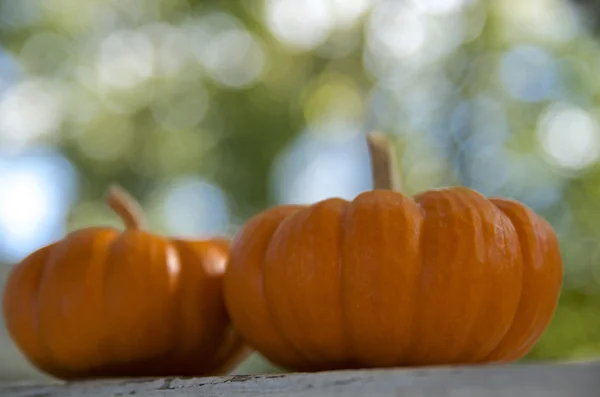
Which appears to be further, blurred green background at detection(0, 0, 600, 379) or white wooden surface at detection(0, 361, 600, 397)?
blurred green background at detection(0, 0, 600, 379)

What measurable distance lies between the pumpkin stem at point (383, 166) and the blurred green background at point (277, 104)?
3223mm

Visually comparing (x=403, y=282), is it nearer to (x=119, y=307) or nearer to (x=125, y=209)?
(x=119, y=307)

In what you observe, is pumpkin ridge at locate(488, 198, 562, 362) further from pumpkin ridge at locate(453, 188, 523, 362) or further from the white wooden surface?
the white wooden surface

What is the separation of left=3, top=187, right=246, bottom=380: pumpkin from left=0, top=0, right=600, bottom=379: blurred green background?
320 centimetres

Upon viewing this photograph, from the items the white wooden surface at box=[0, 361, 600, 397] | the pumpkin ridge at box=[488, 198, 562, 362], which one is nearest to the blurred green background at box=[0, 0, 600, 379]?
the pumpkin ridge at box=[488, 198, 562, 362]

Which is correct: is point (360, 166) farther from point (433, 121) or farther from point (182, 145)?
point (182, 145)

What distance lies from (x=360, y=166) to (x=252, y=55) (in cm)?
131

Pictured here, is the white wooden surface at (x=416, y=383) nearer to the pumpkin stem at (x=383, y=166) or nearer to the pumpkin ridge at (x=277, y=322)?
the pumpkin ridge at (x=277, y=322)

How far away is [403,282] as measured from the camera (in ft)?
1.95

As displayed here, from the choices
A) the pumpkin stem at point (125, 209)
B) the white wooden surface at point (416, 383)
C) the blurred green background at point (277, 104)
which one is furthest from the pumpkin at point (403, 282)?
the blurred green background at point (277, 104)

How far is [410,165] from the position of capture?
4.39 meters

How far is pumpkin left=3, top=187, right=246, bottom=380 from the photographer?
0.74 metres

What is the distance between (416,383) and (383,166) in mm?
397

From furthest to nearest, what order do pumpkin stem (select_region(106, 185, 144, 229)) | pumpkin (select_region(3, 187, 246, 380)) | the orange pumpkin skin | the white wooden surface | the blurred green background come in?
1. the blurred green background
2. pumpkin stem (select_region(106, 185, 144, 229))
3. pumpkin (select_region(3, 187, 246, 380))
4. the orange pumpkin skin
5. the white wooden surface
